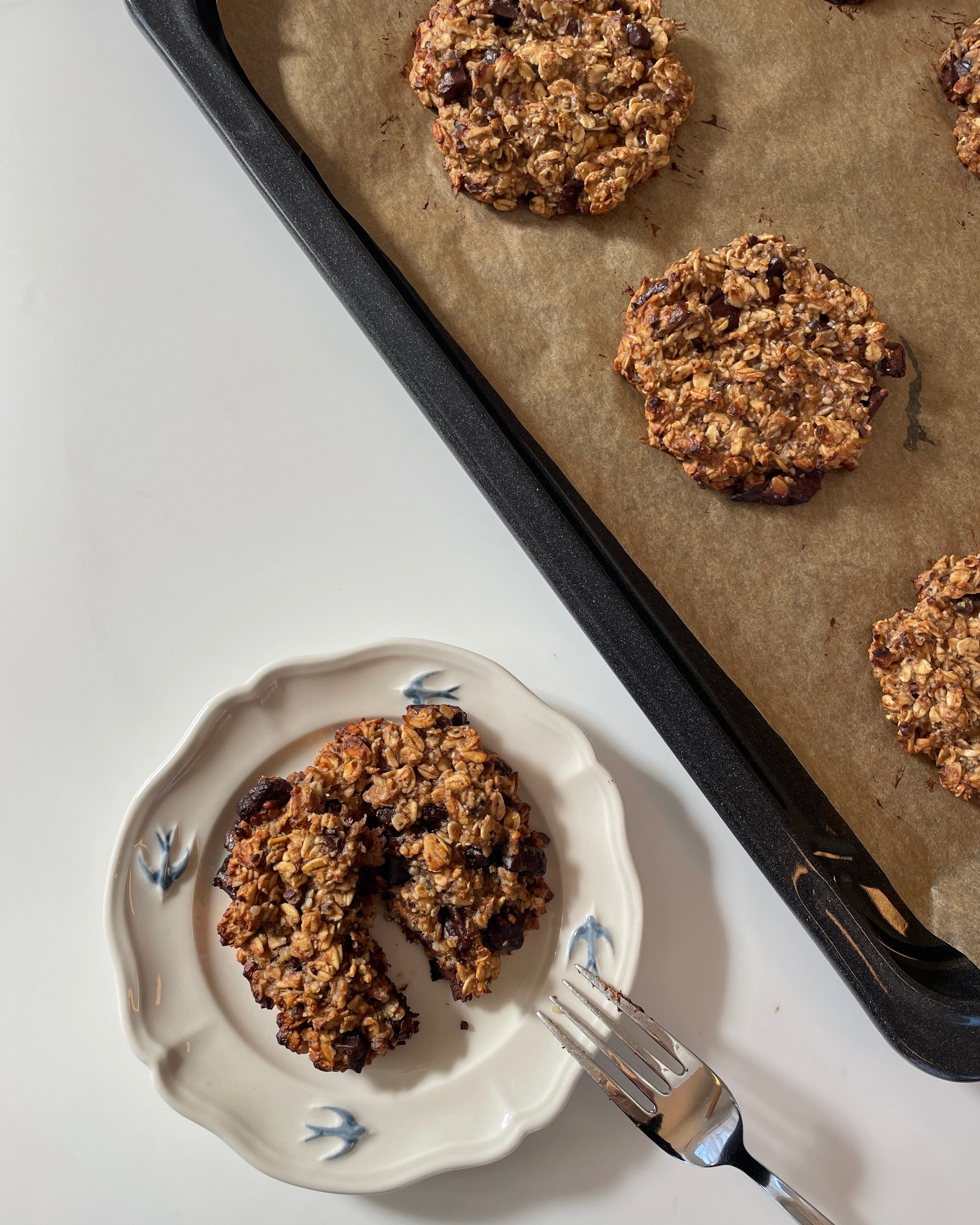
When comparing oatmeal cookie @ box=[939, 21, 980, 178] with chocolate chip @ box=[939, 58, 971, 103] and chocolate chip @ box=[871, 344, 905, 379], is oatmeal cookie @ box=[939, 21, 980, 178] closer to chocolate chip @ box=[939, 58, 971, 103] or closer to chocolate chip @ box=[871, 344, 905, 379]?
chocolate chip @ box=[939, 58, 971, 103]

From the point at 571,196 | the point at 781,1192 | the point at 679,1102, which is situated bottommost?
the point at 781,1192

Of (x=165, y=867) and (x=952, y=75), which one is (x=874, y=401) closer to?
(x=952, y=75)

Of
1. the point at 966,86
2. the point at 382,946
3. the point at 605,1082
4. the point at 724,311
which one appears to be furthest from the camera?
the point at 966,86

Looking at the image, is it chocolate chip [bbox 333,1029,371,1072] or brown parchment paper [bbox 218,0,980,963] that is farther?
brown parchment paper [bbox 218,0,980,963]

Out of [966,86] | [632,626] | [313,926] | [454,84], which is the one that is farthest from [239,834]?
[966,86]

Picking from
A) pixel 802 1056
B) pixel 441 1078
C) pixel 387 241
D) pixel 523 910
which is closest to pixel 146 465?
pixel 387 241

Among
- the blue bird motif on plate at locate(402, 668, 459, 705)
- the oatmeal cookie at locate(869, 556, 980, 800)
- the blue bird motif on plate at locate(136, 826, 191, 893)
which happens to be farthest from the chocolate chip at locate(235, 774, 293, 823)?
the oatmeal cookie at locate(869, 556, 980, 800)
